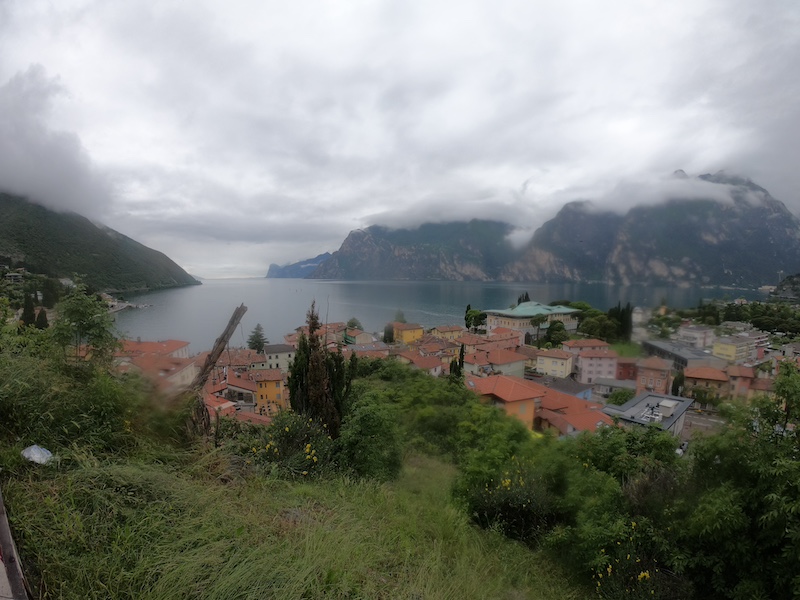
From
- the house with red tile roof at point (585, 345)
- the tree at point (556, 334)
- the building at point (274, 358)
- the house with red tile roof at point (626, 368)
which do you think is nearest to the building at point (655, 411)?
the house with red tile roof at point (626, 368)

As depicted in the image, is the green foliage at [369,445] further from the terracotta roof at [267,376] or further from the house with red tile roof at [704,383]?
the terracotta roof at [267,376]

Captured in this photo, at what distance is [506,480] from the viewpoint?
3.99 m

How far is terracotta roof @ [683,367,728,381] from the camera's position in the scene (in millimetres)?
4664

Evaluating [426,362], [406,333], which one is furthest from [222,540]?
[406,333]

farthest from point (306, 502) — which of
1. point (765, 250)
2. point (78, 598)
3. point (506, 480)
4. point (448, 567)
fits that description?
point (765, 250)

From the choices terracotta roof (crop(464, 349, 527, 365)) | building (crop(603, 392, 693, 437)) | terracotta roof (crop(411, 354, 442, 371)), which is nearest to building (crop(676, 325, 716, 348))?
building (crop(603, 392, 693, 437))

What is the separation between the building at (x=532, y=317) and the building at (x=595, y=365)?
4986 millimetres

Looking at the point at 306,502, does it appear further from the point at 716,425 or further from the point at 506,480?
the point at 716,425

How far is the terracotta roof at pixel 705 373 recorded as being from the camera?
466 cm

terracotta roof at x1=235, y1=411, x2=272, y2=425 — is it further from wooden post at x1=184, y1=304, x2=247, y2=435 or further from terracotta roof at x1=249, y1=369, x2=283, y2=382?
terracotta roof at x1=249, y1=369, x2=283, y2=382

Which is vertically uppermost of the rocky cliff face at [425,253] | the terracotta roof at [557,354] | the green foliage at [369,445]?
the rocky cliff face at [425,253]

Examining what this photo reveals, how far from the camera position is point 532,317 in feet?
71.9

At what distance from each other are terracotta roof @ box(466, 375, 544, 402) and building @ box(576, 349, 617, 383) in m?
1.49

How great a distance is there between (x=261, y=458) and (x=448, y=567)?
197cm
